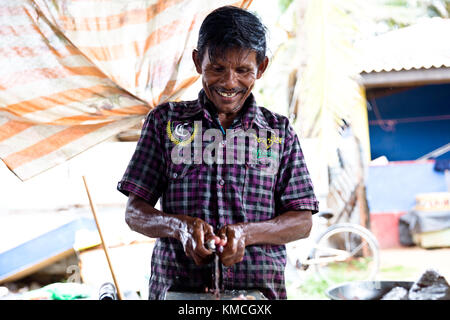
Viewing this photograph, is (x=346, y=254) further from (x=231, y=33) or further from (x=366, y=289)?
(x=231, y=33)

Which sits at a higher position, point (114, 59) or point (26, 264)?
point (114, 59)

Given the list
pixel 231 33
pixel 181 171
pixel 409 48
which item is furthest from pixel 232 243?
pixel 409 48

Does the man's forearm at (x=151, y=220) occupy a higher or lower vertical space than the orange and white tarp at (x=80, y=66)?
lower

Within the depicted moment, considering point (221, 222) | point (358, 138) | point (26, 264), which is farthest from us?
point (358, 138)

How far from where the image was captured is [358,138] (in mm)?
4262

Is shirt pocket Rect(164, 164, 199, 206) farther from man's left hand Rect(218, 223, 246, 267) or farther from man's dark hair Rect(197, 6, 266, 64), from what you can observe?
man's dark hair Rect(197, 6, 266, 64)

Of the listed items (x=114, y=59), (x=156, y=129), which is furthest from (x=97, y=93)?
(x=156, y=129)

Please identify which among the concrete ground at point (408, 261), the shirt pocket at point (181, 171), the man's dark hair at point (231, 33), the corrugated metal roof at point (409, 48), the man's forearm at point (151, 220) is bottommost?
the concrete ground at point (408, 261)

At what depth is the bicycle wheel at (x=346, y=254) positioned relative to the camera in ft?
14.0

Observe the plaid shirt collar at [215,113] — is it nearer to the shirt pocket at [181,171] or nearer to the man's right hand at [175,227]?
the shirt pocket at [181,171]

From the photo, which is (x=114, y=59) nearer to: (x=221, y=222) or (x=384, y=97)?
(x=221, y=222)

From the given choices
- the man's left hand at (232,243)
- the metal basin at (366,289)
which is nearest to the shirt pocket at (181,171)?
the man's left hand at (232,243)

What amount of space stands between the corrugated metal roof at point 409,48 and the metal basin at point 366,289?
1715mm
